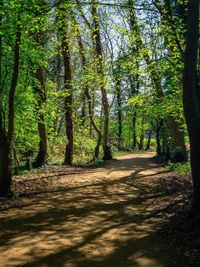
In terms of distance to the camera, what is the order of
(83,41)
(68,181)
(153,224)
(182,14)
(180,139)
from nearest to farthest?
(153,224) → (182,14) → (68,181) → (180,139) → (83,41)

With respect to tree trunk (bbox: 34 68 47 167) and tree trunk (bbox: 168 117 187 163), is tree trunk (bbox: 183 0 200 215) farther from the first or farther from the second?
tree trunk (bbox: 34 68 47 167)

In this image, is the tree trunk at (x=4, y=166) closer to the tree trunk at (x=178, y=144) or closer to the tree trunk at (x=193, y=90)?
the tree trunk at (x=193, y=90)

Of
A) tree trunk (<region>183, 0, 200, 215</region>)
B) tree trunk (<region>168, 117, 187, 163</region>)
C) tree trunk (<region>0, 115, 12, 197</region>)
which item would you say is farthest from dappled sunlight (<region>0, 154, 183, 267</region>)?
tree trunk (<region>168, 117, 187, 163</region>)

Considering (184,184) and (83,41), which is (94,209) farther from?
(83,41)

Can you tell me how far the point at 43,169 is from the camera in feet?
63.7

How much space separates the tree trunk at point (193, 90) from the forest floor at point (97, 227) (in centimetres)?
114

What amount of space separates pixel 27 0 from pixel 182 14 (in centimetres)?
565

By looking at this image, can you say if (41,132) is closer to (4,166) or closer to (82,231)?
(4,166)

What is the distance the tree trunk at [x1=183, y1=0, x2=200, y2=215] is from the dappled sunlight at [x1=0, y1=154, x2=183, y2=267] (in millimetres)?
1581

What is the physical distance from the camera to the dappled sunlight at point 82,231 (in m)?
5.95

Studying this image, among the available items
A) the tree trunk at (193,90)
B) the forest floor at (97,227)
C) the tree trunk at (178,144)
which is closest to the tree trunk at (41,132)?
the forest floor at (97,227)

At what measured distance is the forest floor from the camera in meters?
5.96

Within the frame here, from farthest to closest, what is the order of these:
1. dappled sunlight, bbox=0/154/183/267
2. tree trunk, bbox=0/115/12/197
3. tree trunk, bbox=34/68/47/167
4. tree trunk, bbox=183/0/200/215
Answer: tree trunk, bbox=34/68/47/167 < tree trunk, bbox=0/115/12/197 < tree trunk, bbox=183/0/200/215 < dappled sunlight, bbox=0/154/183/267

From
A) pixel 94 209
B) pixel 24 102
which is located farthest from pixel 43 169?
pixel 94 209
